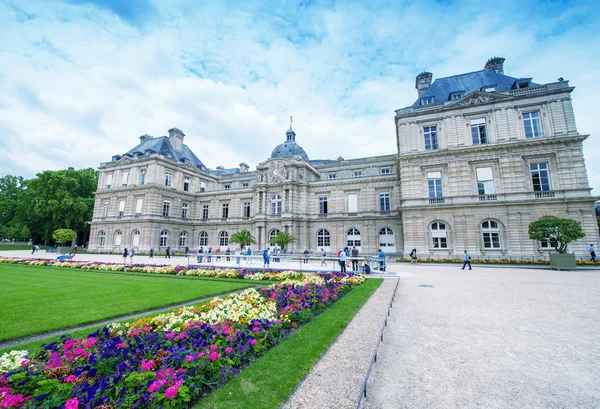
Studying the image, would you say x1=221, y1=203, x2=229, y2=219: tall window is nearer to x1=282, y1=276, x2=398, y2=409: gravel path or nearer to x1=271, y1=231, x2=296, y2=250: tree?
x1=271, y1=231, x2=296, y2=250: tree

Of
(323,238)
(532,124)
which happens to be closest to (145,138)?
(323,238)

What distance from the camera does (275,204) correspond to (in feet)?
131

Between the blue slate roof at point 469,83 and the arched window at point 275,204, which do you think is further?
the arched window at point 275,204

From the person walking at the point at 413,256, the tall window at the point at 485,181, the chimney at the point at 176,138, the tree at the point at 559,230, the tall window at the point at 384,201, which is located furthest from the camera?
the chimney at the point at 176,138

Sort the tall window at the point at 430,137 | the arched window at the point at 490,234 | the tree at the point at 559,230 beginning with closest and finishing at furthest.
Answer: the tree at the point at 559,230 < the arched window at the point at 490,234 < the tall window at the point at 430,137

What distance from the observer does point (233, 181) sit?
172ft

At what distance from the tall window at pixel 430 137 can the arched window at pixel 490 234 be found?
914 centimetres

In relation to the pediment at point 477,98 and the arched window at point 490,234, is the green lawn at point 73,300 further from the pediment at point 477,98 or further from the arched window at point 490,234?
the pediment at point 477,98

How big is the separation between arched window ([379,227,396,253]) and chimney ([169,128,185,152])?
3723 centimetres

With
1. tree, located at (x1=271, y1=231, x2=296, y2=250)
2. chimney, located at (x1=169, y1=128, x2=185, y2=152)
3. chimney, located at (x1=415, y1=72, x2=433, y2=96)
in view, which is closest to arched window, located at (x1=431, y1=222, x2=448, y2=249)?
tree, located at (x1=271, y1=231, x2=296, y2=250)

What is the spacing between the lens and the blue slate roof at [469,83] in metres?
30.0

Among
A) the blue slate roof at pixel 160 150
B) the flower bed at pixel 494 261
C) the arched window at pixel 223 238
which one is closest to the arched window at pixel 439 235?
the flower bed at pixel 494 261

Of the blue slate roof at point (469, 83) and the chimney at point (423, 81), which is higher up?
the chimney at point (423, 81)

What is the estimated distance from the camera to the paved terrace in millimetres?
3807
